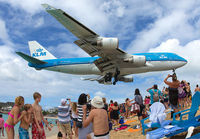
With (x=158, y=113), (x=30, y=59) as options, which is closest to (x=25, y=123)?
(x=158, y=113)

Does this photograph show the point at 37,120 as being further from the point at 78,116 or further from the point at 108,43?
the point at 108,43

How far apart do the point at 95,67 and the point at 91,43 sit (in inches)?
265

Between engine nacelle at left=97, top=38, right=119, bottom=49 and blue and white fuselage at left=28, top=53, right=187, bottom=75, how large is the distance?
214 inches

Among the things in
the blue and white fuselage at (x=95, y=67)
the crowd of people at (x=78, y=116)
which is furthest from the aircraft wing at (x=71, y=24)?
the crowd of people at (x=78, y=116)

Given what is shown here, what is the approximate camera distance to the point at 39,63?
24969mm

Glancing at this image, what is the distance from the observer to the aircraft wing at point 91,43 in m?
14.3

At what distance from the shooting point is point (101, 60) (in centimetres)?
2027

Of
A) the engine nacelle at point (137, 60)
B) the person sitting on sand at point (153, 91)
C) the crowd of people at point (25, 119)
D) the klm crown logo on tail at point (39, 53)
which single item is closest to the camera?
the crowd of people at point (25, 119)

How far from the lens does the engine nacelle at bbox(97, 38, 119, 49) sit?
1591cm

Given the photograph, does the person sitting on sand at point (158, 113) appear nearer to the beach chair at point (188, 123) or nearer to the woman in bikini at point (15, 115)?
the beach chair at point (188, 123)

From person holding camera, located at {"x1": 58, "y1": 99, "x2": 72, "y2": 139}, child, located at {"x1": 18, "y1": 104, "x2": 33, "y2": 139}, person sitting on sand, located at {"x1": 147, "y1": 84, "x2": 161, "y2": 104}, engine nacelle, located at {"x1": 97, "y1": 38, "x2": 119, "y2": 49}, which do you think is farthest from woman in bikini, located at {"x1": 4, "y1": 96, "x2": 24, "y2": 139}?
engine nacelle, located at {"x1": 97, "y1": 38, "x2": 119, "y2": 49}

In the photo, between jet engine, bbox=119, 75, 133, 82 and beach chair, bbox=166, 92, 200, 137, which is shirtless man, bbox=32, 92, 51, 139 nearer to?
beach chair, bbox=166, 92, 200, 137

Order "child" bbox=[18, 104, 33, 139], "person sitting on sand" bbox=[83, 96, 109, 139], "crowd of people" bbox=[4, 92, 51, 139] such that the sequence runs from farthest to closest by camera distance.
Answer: "child" bbox=[18, 104, 33, 139] < "crowd of people" bbox=[4, 92, 51, 139] < "person sitting on sand" bbox=[83, 96, 109, 139]

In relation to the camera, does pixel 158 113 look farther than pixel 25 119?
Yes
